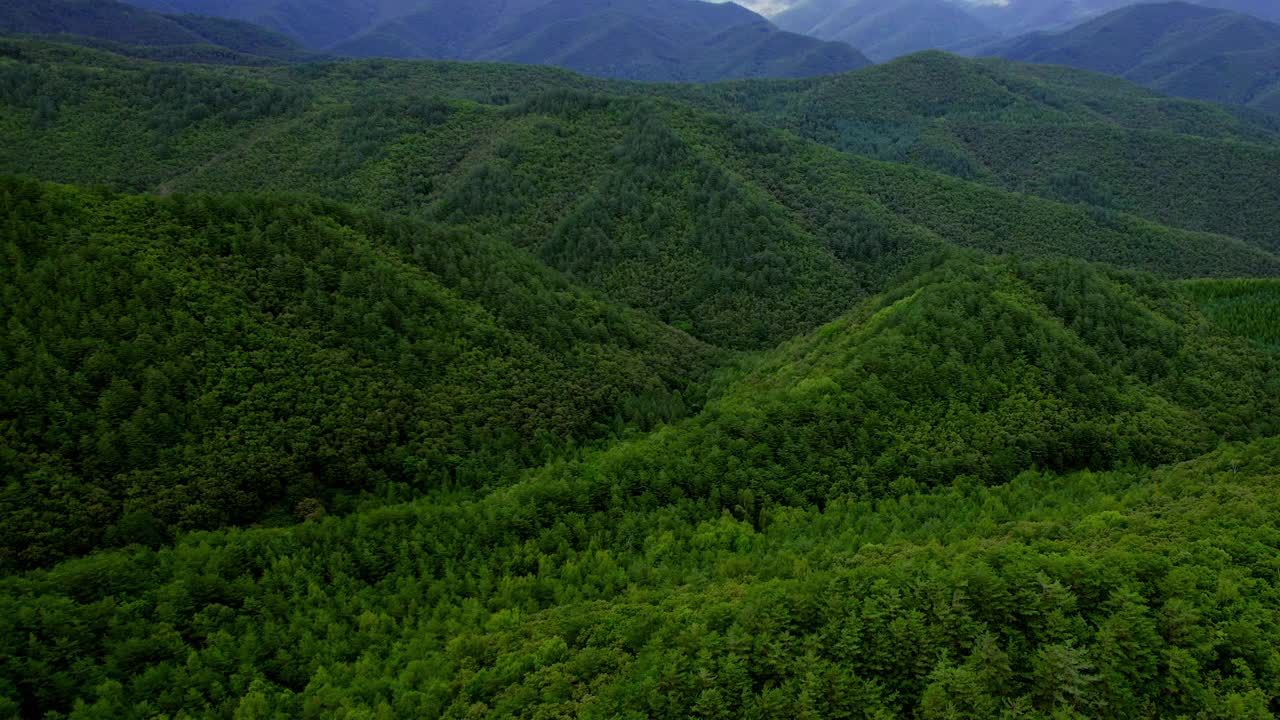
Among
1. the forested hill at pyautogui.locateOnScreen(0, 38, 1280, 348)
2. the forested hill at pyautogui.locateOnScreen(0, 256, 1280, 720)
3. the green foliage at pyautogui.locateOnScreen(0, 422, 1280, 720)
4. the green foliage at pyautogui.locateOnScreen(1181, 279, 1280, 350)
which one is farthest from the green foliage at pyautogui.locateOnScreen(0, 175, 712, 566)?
the green foliage at pyautogui.locateOnScreen(1181, 279, 1280, 350)

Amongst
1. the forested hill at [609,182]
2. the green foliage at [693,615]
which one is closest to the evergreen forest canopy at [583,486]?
the green foliage at [693,615]

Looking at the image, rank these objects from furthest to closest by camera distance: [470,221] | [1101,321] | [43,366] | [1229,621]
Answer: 1. [470,221]
2. [1101,321]
3. [43,366]
4. [1229,621]

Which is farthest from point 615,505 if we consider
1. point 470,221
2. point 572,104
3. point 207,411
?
point 572,104

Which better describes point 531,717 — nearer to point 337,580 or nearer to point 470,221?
point 337,580

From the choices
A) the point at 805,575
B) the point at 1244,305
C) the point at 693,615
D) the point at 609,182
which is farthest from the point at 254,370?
the point at 1244,305

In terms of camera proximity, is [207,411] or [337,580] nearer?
[337,580]
